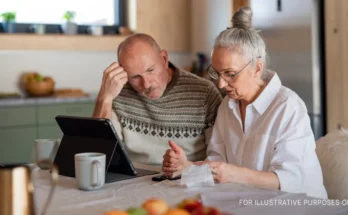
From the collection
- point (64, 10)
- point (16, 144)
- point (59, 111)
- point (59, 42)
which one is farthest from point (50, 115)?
point (64, 10)

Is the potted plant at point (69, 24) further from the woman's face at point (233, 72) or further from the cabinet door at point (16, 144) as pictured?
the woman's face at point (233, 72)

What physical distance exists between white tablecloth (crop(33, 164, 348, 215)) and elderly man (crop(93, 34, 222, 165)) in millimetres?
546

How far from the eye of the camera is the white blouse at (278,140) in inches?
65.1

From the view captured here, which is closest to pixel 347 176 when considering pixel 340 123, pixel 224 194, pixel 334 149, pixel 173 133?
pixel 334 149

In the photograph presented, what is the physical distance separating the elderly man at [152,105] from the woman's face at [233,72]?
1.07ft

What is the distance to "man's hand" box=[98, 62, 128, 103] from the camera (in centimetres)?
208

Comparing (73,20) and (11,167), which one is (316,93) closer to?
(73,20)

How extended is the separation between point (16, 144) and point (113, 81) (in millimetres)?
1873

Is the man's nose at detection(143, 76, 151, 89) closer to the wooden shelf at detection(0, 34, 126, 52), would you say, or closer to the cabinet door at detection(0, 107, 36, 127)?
the cabinet door at detection(0, 107, 36, 127)

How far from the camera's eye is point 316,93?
354 centimetres

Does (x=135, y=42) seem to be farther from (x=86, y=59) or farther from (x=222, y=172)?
(x=86, y=59)

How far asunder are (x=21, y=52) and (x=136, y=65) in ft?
7.63

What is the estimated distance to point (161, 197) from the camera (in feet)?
4.56

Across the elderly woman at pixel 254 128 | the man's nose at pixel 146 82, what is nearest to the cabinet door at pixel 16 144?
the man's nose at pixel 146 82
